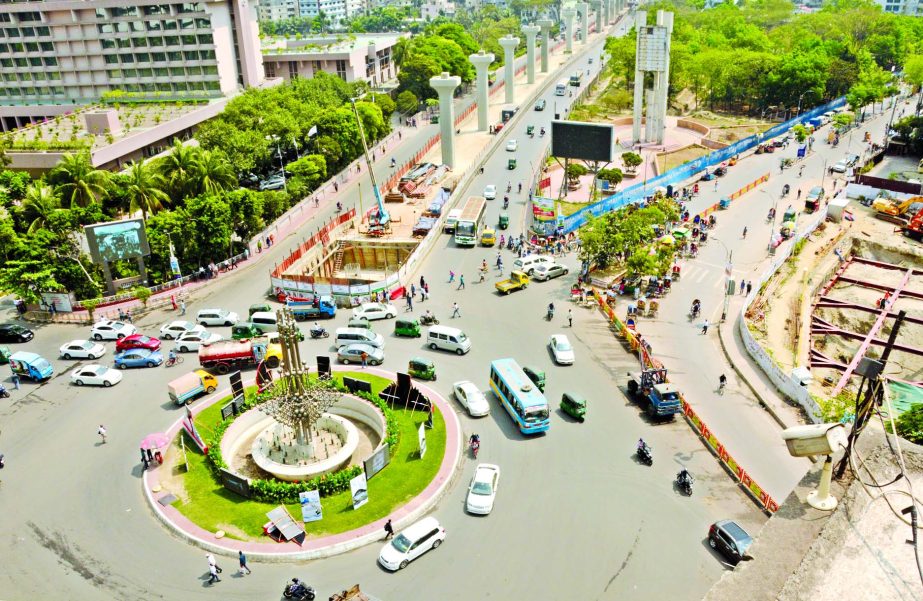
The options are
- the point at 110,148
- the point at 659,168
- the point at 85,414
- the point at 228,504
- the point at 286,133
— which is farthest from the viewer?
A: the point at 659,168

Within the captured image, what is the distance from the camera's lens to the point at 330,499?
3188cm

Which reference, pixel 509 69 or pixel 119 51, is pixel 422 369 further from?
pixel 509 69

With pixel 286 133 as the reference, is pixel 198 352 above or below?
below

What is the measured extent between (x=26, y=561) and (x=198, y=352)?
18035 mm

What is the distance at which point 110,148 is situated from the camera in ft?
246

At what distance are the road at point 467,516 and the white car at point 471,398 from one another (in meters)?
0.64

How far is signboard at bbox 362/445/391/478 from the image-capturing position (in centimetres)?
3275

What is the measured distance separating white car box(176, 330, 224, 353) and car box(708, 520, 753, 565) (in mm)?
32620

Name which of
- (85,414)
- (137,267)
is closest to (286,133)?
(137,267)

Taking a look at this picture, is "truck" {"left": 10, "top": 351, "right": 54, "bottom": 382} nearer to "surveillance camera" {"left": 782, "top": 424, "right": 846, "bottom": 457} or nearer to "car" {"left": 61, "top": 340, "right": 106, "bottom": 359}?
"car" {"left": 61, "top": 340, "right": 106, "bottom": 359}

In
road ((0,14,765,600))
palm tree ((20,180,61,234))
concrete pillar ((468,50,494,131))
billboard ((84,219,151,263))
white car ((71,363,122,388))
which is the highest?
concrete pillar ((468,50,494,131))

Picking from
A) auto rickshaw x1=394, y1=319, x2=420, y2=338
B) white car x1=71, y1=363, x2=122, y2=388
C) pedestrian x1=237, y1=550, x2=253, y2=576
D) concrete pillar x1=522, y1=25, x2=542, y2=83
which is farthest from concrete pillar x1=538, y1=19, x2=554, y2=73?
pedestrian x1=237, y1=550, x2=253, y2=576

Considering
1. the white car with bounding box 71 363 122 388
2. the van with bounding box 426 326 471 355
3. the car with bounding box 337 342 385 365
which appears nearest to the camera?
the white car with bounding box 71 363 122 388

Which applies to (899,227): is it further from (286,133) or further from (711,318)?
(286,133)
